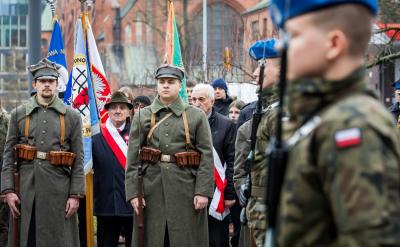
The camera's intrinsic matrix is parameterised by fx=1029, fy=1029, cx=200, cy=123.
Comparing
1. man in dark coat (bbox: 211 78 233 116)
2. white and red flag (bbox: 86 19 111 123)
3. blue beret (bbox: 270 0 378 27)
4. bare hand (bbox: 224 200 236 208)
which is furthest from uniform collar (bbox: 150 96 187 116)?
blue beret (bbox: 270 0 378 27)

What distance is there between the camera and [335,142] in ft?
10.6

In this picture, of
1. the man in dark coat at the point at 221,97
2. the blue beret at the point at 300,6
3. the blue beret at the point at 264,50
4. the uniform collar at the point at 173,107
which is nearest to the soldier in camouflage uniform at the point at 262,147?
the blue beret at the point at 264,50

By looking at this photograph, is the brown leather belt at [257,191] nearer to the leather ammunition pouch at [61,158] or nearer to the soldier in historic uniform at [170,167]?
the soldier in historic uniform at [170,167]

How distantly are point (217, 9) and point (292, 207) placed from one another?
73560mm

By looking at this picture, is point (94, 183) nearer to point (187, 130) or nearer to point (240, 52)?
point (187, 130)

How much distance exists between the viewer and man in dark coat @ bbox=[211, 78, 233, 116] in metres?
14.0

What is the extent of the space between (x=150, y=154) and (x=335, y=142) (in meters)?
6.90

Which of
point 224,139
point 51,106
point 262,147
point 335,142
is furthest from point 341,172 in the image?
point 224,139

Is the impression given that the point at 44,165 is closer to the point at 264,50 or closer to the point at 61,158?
the point at 61,158

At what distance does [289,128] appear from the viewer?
11.6ft

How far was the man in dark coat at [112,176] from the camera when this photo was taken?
11.9m

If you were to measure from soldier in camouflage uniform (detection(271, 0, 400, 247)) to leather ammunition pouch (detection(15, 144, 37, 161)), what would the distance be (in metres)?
7.40

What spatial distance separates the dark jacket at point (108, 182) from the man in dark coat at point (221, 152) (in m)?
0.97

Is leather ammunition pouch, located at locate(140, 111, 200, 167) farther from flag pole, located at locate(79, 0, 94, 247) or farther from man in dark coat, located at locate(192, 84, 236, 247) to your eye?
flag pole, located at locate(79, 0, 94, 247)
